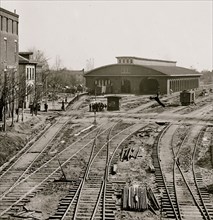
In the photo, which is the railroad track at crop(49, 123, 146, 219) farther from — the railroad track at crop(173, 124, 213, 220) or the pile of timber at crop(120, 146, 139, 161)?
the railroad track at crop(173, 124, 213, 220)

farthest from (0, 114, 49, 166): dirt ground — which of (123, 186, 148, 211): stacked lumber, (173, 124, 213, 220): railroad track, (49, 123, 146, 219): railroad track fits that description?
(173, 124, 213, 220): railroad track

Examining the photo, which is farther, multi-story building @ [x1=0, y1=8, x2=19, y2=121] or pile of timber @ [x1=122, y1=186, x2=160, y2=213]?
multi-story building @ [x1=0, y1=8, x2=19, y2=121]

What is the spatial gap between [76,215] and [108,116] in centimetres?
2977

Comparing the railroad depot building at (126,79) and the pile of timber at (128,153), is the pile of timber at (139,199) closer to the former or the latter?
the pile of timber at (128,153)

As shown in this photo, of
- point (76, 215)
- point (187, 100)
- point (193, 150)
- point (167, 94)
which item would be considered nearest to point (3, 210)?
point (76, 215)

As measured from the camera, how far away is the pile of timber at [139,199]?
16.9 m

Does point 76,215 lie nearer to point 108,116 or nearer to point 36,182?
point 36,182

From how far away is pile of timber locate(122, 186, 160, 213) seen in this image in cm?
1688

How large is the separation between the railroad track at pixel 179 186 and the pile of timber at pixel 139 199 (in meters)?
0.41

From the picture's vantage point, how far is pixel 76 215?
15867 millimetres

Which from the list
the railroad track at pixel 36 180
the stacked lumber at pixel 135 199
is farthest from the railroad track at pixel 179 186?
the railroad track at pixel 36 180

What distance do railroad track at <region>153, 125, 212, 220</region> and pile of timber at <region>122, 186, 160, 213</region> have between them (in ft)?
1.35

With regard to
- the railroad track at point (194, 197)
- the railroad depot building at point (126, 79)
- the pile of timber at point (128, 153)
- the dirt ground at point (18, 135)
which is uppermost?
the railroad depot building at point (126, 79)

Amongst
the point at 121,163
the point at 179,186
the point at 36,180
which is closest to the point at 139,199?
the point at 179,186
